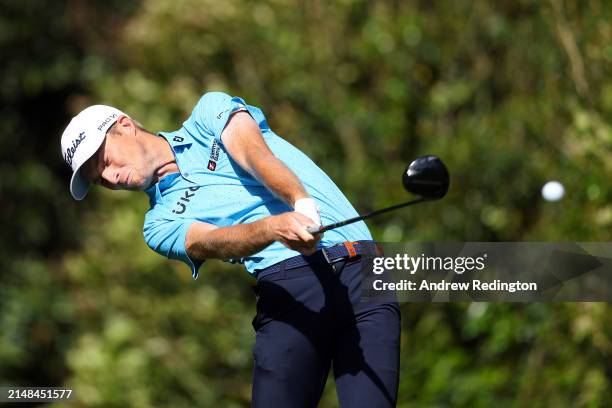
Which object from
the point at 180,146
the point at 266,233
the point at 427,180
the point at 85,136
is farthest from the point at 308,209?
the point at 85,136

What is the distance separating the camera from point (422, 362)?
916 cm

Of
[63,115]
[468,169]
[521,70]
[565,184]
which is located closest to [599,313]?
[565,184]

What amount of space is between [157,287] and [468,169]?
3.03 meters

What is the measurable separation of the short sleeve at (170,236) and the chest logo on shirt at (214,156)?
0.24m

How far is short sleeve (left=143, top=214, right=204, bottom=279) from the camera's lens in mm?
4680

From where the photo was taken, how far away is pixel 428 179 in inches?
162

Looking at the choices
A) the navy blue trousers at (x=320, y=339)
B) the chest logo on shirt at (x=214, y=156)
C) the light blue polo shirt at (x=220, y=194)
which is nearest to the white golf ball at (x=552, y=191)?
the light blue polo shirt at (x=220, y=194)

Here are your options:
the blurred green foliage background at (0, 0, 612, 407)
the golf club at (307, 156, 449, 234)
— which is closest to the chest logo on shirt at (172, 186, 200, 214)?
the golf club at (307, 156, 449, 234)

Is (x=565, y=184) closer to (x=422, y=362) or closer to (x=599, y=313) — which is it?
(x=599, y=313)

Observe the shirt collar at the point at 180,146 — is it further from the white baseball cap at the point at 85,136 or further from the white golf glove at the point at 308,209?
the white golf glove at the point at 308,209

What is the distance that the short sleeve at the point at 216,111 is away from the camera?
15.2 ft

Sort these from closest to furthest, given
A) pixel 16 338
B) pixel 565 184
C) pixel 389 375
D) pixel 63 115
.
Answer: pixel 389 375 → pixel 565 184 → pixel 16 338 → pixel 63 115

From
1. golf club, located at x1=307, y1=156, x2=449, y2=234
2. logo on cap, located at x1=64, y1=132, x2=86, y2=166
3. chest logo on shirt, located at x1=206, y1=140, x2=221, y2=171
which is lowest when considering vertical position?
golf club, located at x1=307, y1=156, x2=449, y2=234

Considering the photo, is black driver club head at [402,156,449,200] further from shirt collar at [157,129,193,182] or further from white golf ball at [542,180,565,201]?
white golf ball at [542,180,565,201]
